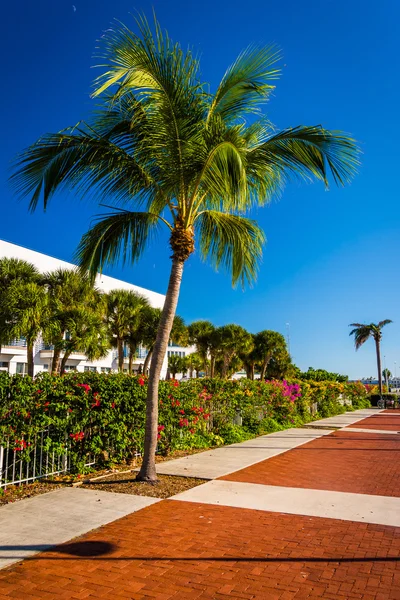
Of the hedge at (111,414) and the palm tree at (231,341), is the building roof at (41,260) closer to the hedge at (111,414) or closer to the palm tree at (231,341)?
the palm tree at (231,341)

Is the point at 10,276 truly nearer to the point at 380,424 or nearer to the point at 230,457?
the point at 230,457

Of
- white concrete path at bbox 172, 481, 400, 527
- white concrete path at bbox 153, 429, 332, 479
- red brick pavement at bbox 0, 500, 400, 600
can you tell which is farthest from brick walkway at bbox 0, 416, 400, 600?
white concrete path at bbox 153, 429, 332, 479

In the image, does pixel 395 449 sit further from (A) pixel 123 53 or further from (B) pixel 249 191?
(A) pixel 123 53

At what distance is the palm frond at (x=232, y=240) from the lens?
28.9ft

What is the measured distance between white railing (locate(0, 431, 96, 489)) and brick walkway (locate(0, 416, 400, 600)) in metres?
2.05

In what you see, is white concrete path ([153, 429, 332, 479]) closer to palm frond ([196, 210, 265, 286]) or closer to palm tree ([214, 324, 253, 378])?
palm frond ([196, 210, 265, 286])

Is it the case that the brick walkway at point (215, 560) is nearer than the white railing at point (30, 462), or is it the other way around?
the brick walkway at point (215, 560)

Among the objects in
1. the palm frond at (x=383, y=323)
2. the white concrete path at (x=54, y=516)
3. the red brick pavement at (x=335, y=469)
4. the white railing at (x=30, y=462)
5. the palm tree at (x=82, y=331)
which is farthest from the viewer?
the palm frond at (x=383, y=323)

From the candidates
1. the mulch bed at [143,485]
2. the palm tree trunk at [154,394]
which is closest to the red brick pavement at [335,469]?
the mulch bed at [143,485]

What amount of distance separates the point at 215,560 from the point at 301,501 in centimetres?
264

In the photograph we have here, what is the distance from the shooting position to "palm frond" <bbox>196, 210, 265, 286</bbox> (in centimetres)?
880

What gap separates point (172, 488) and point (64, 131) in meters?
5.81

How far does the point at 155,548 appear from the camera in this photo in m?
4.76

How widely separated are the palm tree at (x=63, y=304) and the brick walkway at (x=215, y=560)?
19.2 metres
